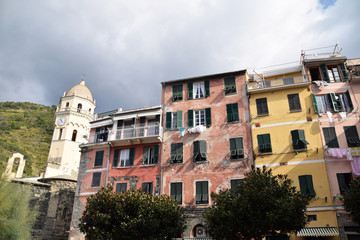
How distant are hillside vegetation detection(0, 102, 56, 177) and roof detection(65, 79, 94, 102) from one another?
20909mm

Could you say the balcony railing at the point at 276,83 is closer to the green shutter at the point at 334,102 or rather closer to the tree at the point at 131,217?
the green shutter at the point at 334,102

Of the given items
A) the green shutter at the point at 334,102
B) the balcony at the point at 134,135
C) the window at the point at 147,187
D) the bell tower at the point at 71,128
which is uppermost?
the bell tower at the point at 71,128

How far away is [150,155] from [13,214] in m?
11.5

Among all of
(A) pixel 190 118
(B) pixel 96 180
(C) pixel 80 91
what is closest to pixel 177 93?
(A) pixel 190 118

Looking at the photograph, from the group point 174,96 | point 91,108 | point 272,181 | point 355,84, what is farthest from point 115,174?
point 91,108

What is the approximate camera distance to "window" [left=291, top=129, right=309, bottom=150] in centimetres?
2058

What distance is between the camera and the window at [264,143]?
21469mm

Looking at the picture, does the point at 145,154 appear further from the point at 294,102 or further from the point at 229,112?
the point at 294,102

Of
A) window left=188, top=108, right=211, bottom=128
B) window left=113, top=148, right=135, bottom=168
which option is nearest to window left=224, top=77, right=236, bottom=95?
window left=188, top=108, right=211, bottom=128

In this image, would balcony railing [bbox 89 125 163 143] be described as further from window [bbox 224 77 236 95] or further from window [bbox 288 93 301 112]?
window [bbox 288 93 301 112]

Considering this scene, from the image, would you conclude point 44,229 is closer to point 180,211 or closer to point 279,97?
point 180,211

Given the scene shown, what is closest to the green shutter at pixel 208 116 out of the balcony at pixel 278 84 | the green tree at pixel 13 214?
the balcony at pixel 278 84

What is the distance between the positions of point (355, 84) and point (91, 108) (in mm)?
46165

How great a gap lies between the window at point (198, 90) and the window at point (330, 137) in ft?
33.4
